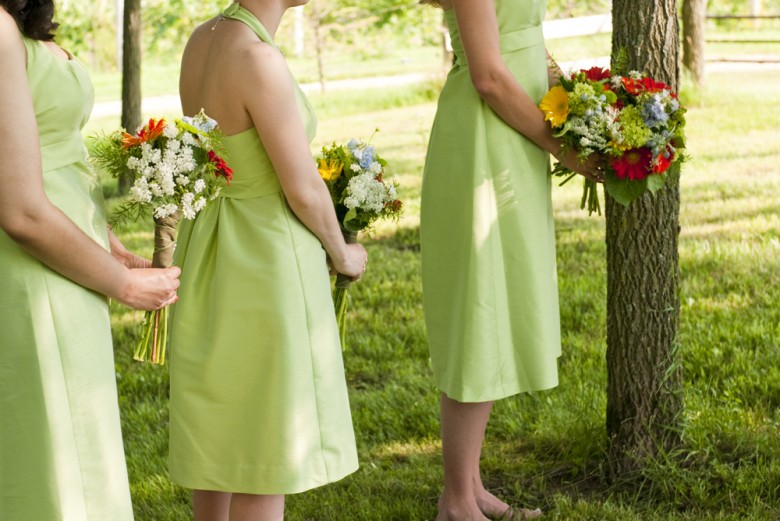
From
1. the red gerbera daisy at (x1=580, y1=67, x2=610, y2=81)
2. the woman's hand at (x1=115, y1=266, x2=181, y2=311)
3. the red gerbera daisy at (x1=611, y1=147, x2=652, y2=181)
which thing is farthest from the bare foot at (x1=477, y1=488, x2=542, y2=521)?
the woman's hand at (x1=115, y1=266, x2=181, y2=311)

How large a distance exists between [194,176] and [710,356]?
318 centimetres

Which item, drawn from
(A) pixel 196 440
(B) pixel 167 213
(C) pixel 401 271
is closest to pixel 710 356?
(C) pixel 401 271

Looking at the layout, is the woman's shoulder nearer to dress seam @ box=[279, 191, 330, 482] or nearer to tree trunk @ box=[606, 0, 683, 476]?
dress seam @ box=[279, 191, 330, 482]

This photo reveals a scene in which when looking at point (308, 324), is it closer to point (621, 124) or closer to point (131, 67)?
point (621, 124)

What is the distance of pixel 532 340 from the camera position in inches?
138

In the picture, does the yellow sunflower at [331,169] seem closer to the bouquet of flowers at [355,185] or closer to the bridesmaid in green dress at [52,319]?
the bouquet of flowers at [355,185]

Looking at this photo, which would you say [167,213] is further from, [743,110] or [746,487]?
[743,110]

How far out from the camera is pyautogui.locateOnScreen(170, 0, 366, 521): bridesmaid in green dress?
2.71m

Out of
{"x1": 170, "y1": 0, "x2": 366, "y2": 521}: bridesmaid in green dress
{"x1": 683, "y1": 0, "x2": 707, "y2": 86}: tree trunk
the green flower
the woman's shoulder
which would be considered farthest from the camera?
{"x1": 683, "y1": 0, "x2": 707, "y2": 86}: tree trunk

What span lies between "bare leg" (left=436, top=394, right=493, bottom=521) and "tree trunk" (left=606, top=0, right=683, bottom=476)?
2.00 feet

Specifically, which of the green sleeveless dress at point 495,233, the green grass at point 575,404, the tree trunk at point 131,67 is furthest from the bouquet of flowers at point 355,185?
the tree trunk at point 131,67

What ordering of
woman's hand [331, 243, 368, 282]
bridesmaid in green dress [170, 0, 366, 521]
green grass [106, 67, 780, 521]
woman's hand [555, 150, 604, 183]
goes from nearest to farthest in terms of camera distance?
bridesmaid in green dress [170, 0, 366, 521] → woman's hand [331, 243, 368, 282] → woman's hand [555, 150, 604, 183] → green grass [106, 67, 780, 521]

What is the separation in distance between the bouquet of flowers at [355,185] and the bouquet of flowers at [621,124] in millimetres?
646

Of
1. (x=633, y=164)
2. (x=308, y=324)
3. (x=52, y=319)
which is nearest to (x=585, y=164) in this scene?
(x=633, y=164)
